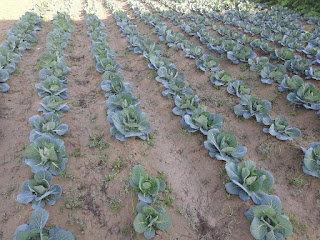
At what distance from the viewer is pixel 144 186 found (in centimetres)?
325

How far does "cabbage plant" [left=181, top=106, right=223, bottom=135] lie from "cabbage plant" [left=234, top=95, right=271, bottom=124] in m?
1.01

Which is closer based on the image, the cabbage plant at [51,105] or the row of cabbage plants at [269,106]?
the row of cabbage plants at [269,106]

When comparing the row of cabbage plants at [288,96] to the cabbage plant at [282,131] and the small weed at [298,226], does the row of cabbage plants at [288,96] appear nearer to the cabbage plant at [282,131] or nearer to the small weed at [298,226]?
the cabbage plant at [282,131]

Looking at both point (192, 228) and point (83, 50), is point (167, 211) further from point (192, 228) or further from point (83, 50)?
point (83, 50)

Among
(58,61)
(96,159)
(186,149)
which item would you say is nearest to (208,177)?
(186,149)

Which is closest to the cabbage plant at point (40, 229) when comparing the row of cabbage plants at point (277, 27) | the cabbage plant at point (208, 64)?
the cabbage plant at point (208, 64)

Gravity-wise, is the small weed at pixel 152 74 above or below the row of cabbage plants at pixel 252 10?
below

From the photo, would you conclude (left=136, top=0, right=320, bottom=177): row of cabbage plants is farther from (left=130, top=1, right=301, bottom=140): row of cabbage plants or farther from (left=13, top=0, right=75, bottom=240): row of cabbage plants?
(left=13, top=0, right=75, bottom=240): row of cabbage plants

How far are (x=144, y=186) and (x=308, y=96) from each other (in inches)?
177

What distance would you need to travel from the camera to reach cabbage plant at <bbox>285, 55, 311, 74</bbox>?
6.33 m

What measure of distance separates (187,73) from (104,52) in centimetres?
319

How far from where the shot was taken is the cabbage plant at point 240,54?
7.05 metres

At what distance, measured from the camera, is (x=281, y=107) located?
560cm

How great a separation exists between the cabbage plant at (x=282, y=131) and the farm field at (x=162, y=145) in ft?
0.10
